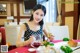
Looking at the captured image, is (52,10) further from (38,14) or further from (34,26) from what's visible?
(38,14)

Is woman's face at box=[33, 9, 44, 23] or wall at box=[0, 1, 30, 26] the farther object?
wall at box=[0, 1, 30, 26]

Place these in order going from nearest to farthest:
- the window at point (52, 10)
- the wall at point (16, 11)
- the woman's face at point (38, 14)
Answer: the woman's face at point (38, 14) → the window at point (52, 10) → the wall at point (16, 11)

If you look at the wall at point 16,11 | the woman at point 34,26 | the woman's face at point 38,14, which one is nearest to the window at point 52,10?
the wall at point 16,11

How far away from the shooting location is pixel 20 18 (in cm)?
832

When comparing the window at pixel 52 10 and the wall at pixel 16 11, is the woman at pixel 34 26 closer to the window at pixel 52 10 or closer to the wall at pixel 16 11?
the window at pixel 52 10

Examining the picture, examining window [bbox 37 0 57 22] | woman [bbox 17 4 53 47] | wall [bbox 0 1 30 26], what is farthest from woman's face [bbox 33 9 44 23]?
wall [bbox 0 1 30 26]

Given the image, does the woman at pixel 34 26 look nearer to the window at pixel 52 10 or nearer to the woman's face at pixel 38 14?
the woman's face at pixel 38 14

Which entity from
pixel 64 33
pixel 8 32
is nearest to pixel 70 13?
pixel 64 33

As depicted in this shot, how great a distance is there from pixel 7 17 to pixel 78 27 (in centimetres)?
490

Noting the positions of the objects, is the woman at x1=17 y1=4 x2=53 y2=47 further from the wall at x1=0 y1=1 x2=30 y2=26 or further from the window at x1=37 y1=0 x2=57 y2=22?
the wall at x1=0 y1=1 x2=30 y2=26

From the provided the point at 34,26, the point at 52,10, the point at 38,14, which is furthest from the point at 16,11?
the point at 38,14

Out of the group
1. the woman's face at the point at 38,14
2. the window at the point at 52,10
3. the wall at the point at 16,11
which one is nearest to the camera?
the woman's face at the point at 38,14

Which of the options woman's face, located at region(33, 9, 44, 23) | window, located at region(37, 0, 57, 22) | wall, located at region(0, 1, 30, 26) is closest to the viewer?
woman's face, located at region(33, 9, 44, 23)

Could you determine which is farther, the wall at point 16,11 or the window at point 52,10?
the wall at point 16,11
